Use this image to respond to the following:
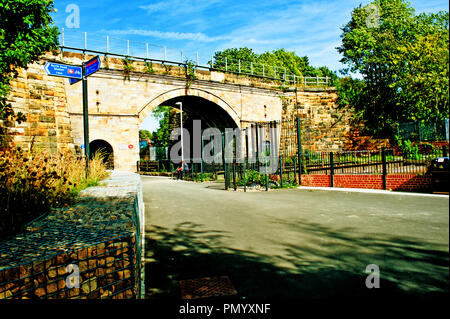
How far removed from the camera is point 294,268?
3.09m

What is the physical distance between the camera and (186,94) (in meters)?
25.5

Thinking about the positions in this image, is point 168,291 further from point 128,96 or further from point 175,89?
point 175,89

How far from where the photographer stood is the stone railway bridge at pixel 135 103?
11688 millimetres

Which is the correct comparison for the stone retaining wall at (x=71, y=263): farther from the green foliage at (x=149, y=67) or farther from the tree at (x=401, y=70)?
the green foliage at (x=149, y=67)

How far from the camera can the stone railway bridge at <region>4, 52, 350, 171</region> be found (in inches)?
460

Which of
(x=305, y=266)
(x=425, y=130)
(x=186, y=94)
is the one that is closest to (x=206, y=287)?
(x=305, y=266)

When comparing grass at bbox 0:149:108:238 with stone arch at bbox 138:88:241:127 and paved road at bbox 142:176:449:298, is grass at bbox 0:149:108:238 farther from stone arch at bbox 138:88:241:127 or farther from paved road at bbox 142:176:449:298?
stone arch at bbox 138:88:241:127

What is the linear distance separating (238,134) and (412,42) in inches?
467

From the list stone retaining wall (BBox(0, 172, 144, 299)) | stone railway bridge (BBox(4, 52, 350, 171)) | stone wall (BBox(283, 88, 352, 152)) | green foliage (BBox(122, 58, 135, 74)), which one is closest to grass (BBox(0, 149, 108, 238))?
stone retaining wall (BBox(0, 172, 144, 299))

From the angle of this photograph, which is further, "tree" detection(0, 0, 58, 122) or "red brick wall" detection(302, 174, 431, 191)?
"tree" detection(0, 0, 58, 122)

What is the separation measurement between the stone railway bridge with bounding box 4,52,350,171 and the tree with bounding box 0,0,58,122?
1273 mm

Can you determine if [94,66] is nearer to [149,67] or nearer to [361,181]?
[361,181]
